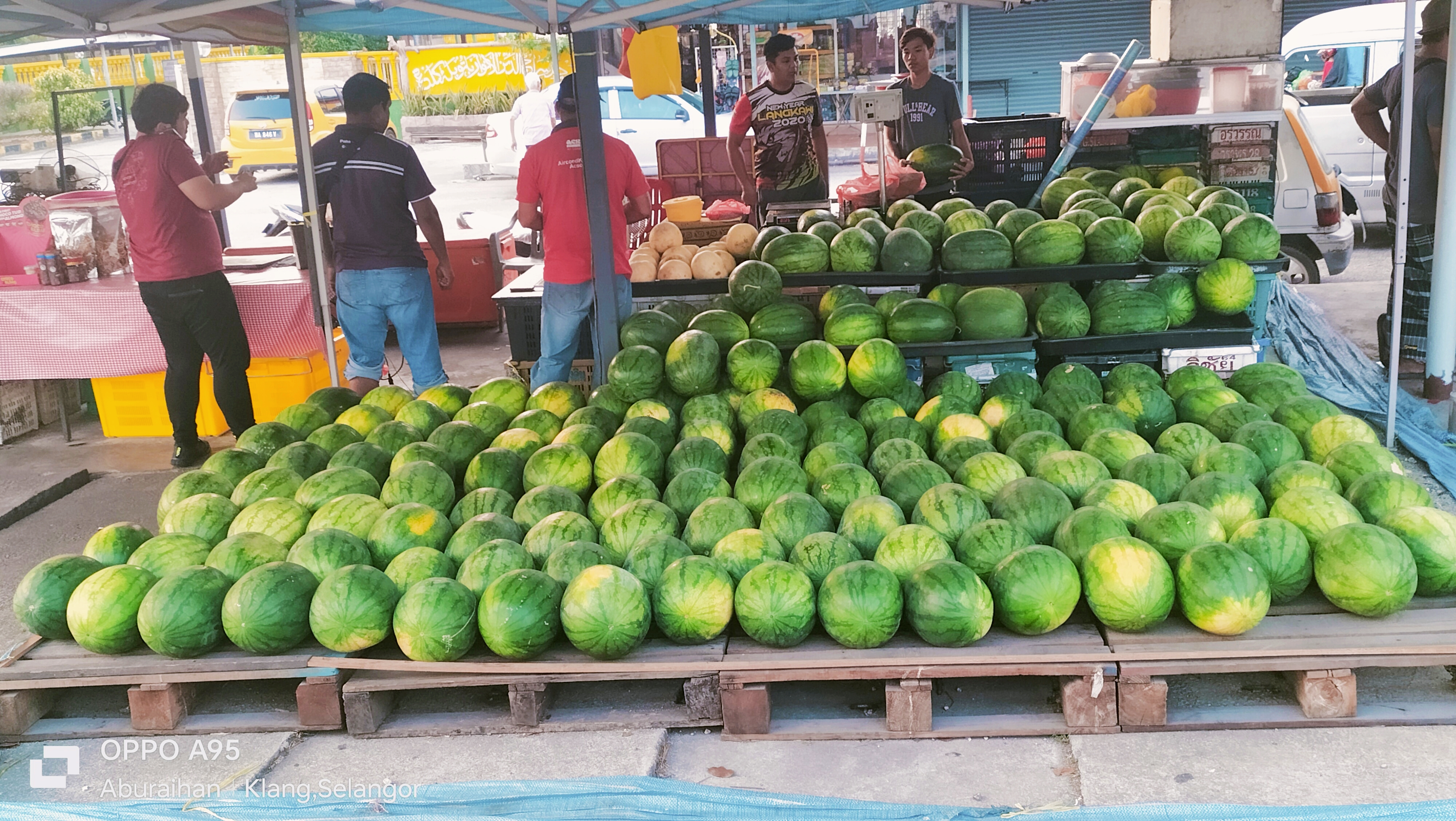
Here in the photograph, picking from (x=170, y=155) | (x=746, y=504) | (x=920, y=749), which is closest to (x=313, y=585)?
(x=746, y=504)

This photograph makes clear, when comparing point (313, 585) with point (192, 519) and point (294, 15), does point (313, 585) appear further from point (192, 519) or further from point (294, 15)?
point (294, 15)

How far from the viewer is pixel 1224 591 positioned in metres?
3.21

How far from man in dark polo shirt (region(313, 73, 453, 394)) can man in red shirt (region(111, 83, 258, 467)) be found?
23.2 inches

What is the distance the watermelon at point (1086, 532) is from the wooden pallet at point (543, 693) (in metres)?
1.09

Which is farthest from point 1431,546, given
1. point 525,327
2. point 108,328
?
point 108,328

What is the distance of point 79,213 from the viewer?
23.6 feet

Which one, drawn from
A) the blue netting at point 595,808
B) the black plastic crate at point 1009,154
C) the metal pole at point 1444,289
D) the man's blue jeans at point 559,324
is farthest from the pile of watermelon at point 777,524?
the black plastic crate at point 1009,154

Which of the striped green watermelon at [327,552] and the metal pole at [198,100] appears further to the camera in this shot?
the metal pole at [198,100]

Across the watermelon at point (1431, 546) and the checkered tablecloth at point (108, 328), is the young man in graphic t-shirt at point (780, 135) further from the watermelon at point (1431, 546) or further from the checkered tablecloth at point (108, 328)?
the watermelon at point (1431, 546)

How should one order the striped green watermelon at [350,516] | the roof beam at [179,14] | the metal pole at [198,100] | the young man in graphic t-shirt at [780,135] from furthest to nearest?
the young man in graphic t-shirt at [780,135]
the metal pole at [198,100]
the roof beam at [179,14]
the striped green watermelon at [350,516]

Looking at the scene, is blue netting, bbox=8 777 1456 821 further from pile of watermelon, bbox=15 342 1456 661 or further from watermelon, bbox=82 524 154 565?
watermelon, bbox=82 524 154 565

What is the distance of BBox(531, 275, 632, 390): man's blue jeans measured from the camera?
242 inches

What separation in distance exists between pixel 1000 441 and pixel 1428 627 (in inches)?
63.6

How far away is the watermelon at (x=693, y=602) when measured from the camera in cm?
338
